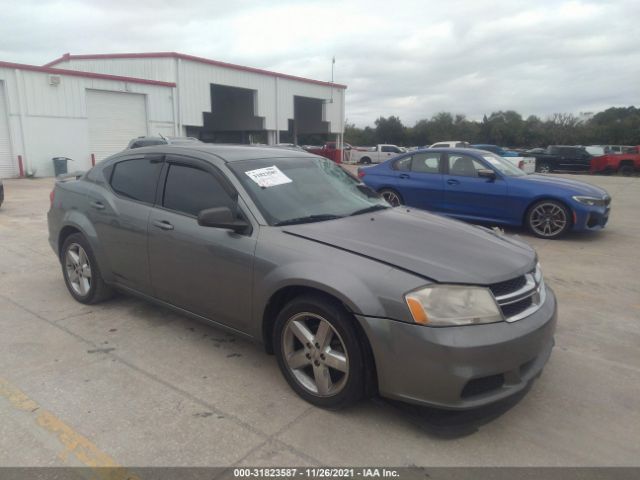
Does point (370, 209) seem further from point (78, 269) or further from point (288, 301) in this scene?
point (78, 269)

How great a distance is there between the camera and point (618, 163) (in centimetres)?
2581

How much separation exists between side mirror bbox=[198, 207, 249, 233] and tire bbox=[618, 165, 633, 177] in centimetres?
2862

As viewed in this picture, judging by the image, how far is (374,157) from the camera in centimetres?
3669

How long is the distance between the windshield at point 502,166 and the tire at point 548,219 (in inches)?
30.2

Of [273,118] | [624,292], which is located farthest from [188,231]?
[273,118]

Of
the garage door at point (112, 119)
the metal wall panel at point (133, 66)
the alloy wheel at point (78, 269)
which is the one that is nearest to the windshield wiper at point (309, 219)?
the alloy wheel at point (78, 269)

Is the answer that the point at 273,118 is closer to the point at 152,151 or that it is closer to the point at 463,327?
the point at 152,151

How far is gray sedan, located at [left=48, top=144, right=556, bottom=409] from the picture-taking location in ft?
8.22

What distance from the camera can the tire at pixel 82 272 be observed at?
4.38m

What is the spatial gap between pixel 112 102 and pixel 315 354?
22.9m

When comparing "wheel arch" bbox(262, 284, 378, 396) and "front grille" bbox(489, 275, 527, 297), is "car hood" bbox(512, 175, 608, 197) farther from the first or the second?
"wheel arch" bbox(262, 284, 378, 396)

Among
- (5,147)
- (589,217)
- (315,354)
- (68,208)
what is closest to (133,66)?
(5,147)

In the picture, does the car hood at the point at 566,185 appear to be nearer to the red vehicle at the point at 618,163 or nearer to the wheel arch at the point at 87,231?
the wheel arch at the point at 87,231

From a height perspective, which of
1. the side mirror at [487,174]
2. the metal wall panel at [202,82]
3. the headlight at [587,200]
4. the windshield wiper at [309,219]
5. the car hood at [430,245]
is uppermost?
the metal wall panel at [202,82]
